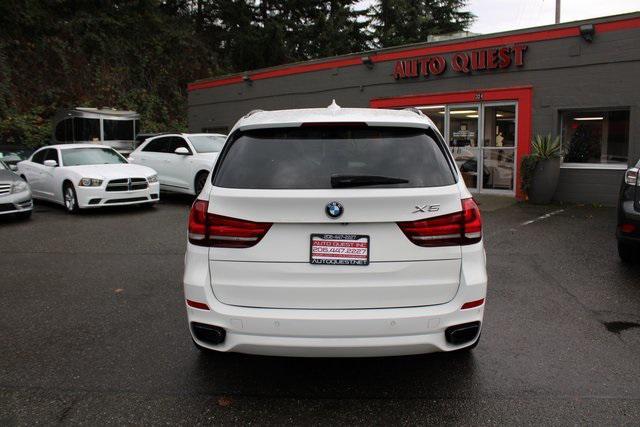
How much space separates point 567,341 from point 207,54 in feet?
113

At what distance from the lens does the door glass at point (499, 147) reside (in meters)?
14.5

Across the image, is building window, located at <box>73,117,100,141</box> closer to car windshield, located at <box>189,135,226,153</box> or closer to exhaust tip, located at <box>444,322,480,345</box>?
car windshield, located at <box>189,135,226,153</box>

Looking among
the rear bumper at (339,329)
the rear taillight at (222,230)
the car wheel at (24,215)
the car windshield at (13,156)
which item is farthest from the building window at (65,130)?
the rear bumper at (339,329)

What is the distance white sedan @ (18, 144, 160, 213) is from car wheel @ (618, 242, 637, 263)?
9.14m

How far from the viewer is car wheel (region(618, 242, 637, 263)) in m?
7.20

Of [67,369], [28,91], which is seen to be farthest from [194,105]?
[67,369]

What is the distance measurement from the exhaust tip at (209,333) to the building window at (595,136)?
12086 millimetres

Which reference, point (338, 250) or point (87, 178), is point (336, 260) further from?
point (87, 178)

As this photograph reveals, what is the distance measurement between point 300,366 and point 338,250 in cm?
124

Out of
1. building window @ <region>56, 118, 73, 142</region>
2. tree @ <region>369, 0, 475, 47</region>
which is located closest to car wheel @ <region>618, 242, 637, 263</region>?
building window @ <region>56, 118, 73, 142</region>

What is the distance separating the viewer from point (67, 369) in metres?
4.08

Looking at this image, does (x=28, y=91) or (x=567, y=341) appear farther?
(x=28, y=91)

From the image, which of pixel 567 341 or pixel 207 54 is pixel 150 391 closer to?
pixel 567 341

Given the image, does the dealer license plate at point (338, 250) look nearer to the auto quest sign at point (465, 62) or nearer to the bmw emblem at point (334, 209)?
the bmw emblem at point (334, 209)
